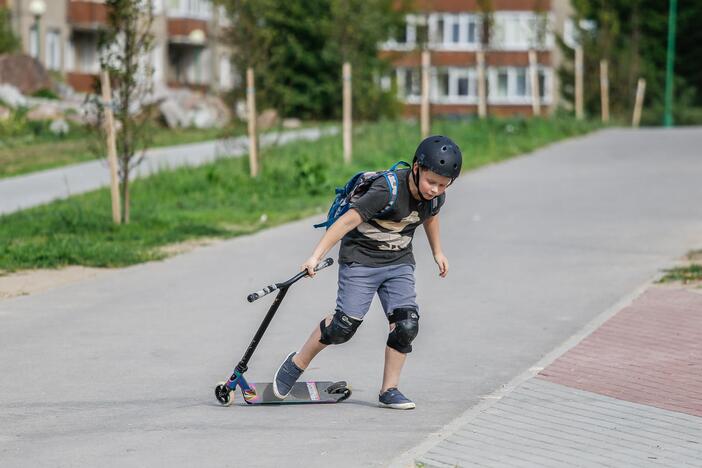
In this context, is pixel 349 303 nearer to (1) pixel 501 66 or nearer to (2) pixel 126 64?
(2) pixel 126 64

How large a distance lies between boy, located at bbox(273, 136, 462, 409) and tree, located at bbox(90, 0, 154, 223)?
848 centimetres

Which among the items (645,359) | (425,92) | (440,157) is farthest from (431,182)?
(425,92)

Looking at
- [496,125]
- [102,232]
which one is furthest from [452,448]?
[496,125]

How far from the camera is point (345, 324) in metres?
7.44

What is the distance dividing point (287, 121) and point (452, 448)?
33.1 metres

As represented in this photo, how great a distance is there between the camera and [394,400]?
752 centimetres

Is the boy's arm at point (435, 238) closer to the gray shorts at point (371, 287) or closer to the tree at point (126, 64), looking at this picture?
the gray shorts at point (371, 287)

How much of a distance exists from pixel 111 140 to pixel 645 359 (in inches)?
321

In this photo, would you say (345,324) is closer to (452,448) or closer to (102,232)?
(452,448)

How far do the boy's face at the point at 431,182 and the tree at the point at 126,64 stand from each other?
8.86m

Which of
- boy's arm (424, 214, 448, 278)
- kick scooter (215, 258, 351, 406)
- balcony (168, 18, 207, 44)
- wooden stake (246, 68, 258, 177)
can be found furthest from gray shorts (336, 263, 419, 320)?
balcony (168, 18, 207, 44)

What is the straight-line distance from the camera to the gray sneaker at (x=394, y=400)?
7.51 metres

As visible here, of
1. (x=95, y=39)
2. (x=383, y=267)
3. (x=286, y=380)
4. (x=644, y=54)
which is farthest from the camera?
(x=644, y=54)

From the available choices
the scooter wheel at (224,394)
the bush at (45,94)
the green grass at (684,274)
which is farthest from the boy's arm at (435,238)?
the bush at (45,94)
